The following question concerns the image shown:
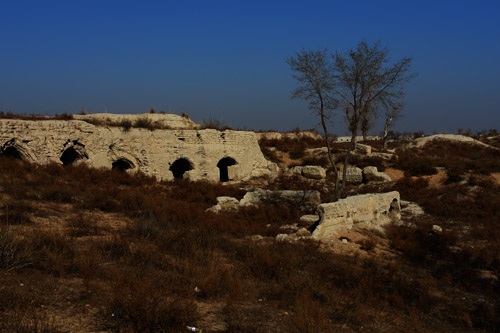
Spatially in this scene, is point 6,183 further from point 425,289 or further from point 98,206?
point 425,289

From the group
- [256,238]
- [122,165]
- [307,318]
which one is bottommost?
[307,318]

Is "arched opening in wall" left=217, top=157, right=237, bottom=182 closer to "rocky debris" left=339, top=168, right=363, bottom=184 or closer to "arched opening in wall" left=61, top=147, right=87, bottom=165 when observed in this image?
"rocky debris" left=339, top=168, right=363, bottom=184

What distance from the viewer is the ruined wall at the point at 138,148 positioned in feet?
53.9

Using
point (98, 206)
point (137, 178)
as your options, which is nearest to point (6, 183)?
point (98, 206)

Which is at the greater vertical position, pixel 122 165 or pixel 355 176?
pixel 122 165

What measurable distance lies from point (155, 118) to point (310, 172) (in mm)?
11046

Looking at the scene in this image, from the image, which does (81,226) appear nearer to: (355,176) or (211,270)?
(211,270)

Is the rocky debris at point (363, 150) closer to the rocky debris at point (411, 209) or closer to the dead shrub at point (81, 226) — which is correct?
the rocky debris at point (411, 209)

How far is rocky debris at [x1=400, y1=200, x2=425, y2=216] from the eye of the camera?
16344 mm

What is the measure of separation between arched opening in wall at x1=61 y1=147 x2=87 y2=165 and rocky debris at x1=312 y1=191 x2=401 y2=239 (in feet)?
42.4

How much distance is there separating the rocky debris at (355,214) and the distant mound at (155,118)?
1333cm

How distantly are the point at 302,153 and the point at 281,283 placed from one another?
22.3 meters

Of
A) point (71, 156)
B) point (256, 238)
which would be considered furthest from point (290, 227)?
point (71, 156)

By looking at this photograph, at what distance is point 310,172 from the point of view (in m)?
24.5
